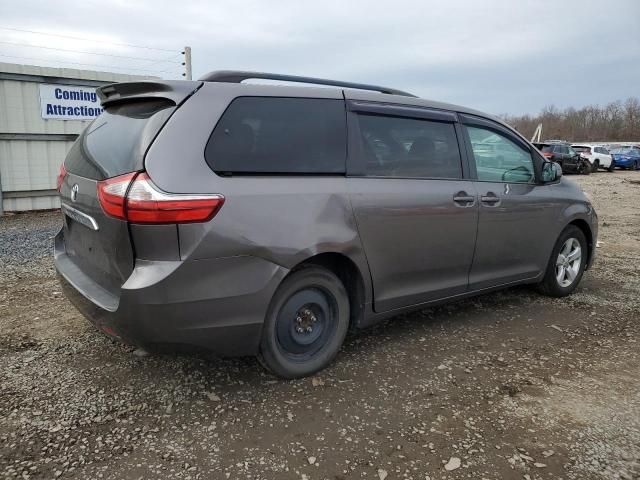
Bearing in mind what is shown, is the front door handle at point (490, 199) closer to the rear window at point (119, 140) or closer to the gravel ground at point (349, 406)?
the gravel ground at point (349, 406)

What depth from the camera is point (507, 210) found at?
4070 mm

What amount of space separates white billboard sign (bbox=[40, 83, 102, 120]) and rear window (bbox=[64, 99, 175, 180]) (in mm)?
6661

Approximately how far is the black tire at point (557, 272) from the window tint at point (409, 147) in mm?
1609

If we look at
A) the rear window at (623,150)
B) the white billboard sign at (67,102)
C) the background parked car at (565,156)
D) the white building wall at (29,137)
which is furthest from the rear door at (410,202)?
the rear window at (623,150)

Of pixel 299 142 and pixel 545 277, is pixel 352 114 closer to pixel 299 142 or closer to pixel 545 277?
pixel 299 142

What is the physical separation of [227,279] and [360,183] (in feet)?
3.58

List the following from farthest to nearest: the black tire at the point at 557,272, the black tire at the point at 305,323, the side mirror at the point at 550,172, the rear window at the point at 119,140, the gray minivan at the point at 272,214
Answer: the black tire at the point at 557,272 → the side mirror at the point at 550,172 → the black tire at the point at 305,323 → the rear window at the point at 119,140 → the gray minivan at the point at 272,214

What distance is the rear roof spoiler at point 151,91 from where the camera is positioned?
2.69 meters

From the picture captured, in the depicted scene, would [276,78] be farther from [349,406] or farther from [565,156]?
[565,156]

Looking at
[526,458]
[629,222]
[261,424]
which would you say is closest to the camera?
[526,458]

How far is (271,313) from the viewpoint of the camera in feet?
9.30

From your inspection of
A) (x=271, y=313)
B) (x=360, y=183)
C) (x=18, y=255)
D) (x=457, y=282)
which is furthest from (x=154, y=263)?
(x=18, y=255)

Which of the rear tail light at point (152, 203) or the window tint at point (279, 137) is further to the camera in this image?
the window tint at point (279, 137)

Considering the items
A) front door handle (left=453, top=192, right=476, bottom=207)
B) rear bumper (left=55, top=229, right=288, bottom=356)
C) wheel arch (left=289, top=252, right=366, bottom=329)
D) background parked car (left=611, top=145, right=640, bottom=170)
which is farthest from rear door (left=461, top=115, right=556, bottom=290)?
background parked car (left=611, top=145, right=640, bottom=170)
